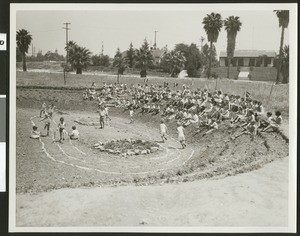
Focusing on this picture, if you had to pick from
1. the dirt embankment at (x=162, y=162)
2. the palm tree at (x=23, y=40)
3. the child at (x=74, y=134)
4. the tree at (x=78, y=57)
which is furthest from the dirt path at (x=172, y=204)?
the palm tree at (x=23, y=40)

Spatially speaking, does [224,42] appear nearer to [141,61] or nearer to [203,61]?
[203,61]

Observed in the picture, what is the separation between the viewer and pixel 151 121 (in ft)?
25.5

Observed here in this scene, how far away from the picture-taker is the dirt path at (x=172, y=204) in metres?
6.75

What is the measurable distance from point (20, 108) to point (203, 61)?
2940mm

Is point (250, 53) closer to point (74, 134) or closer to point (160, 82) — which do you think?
point (160, 82)

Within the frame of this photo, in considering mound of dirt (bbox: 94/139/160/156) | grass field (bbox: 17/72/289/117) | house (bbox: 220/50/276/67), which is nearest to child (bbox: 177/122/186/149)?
mound of dirt (bbox: 94/139/160/156)

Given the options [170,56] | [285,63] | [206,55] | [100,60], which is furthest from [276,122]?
[100,60]

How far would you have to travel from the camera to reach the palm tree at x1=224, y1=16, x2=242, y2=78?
23.3 feet

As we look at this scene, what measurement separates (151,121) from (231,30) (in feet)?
6.39

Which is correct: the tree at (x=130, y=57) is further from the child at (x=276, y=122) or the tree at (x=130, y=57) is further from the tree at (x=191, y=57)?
Answer: the child at (x=276, y=122)

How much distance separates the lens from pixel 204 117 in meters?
7.88

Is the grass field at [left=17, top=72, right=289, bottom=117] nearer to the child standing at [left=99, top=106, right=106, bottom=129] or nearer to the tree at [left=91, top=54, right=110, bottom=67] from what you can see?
the tree at [left=91, top=54, right=110, bottom=67]

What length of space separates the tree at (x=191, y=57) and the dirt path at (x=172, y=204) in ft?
6.04

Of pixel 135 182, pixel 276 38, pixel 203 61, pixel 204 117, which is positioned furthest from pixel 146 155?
pixel 276 38
